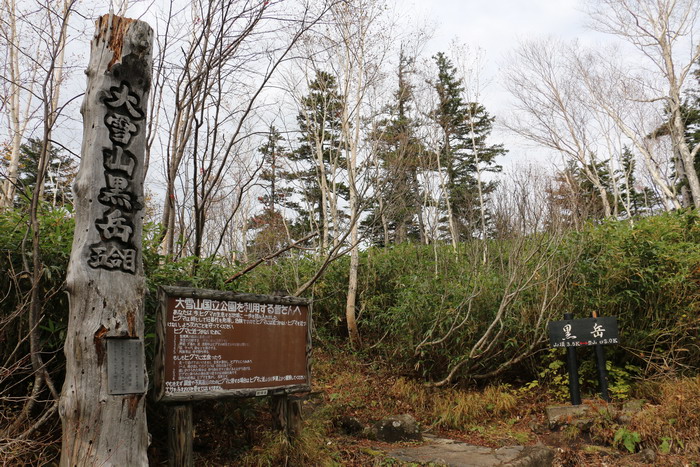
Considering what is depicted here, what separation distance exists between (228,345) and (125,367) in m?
0.93

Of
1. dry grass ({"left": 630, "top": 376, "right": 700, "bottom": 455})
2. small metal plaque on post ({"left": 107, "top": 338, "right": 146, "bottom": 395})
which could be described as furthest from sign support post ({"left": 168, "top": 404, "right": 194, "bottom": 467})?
dry grass ({"left": 630, "top": 376, "right": 700, "bottom": 455})

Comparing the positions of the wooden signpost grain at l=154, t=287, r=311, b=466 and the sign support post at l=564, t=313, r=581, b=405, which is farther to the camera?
the sign support post at l=564, t=313, r=581, b=405

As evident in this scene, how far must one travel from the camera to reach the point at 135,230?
3.29 meters

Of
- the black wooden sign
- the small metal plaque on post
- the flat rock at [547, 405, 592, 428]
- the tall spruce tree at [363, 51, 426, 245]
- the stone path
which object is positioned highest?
the tall spruce tree at [363, 51, 426, 245]

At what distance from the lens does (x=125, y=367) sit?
302 centimetres

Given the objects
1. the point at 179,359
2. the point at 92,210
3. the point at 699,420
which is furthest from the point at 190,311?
Result: the point at 699,420

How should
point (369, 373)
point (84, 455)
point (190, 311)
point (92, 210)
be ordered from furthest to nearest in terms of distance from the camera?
1. point (369, 373)
2. point (190, 311)
3. point (92, 210)
4. point (84, 455)

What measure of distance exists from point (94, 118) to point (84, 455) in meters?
2.25

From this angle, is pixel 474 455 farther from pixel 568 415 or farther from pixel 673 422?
pixel 673 422

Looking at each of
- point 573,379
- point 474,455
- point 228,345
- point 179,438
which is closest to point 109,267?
point 228,345

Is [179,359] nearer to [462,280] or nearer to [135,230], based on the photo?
[135,230]

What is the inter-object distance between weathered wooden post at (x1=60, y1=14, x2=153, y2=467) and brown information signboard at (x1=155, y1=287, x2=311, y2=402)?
1.09 feet

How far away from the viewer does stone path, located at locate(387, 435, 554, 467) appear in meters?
4.62

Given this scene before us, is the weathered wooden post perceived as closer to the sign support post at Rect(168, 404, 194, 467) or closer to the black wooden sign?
the sign support post at Rect(168, 404, 194, 467)
